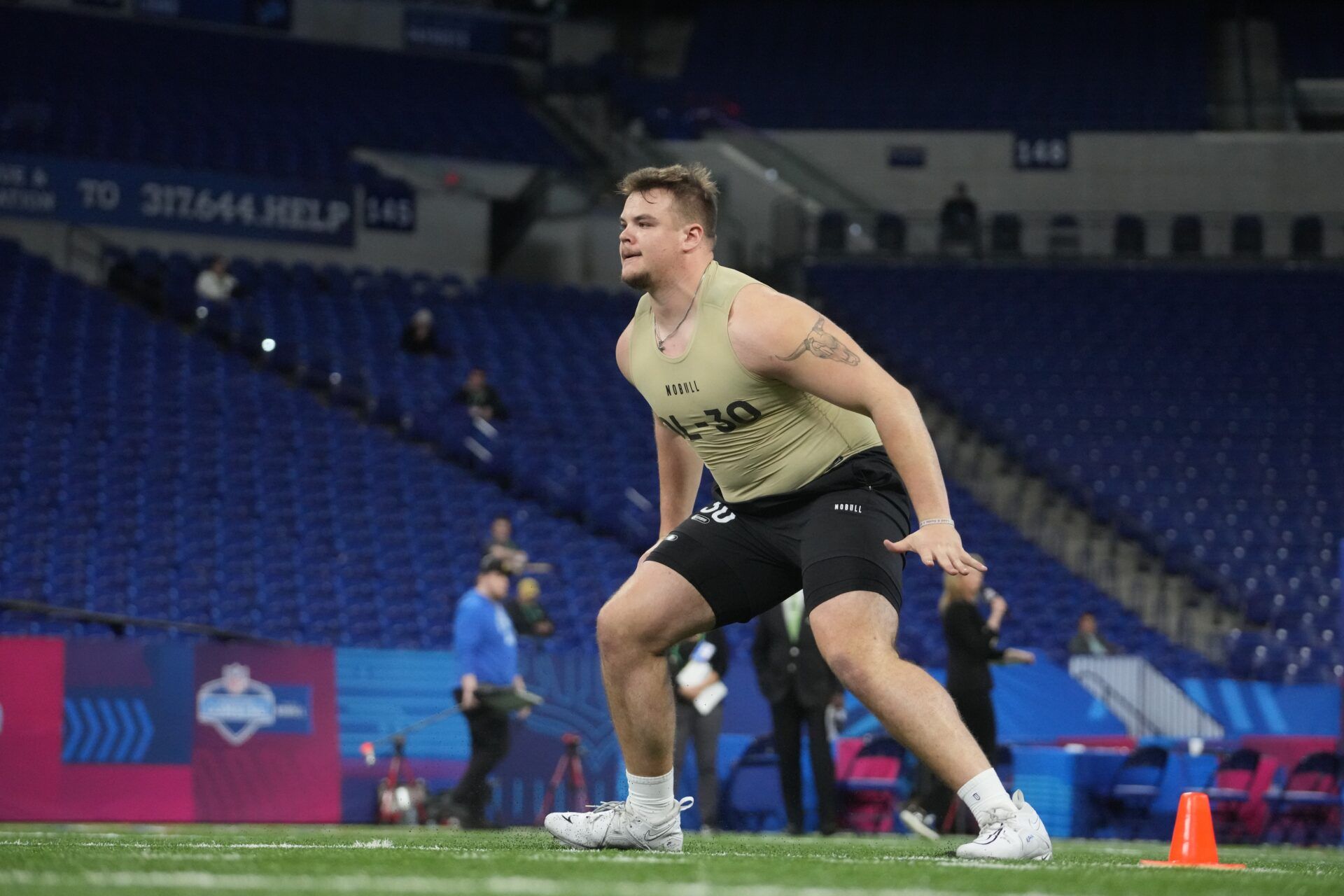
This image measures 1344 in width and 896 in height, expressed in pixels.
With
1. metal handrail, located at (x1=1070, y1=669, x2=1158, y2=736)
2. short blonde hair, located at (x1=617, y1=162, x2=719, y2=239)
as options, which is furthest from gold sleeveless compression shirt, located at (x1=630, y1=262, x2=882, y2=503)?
metal handrail, located at (x1=1070, y1=669, x2=1158, y2=736)

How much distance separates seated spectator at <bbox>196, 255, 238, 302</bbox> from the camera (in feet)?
69.7

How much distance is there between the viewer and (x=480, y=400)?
20000 mm

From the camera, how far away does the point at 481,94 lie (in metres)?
27.5

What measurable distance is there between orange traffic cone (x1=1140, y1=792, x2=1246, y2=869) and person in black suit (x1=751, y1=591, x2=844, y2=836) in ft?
13.7

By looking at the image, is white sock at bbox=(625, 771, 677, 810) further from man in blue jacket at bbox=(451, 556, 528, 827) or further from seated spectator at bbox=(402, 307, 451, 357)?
seated spectator at bbox=(402, 307, 451, 357)

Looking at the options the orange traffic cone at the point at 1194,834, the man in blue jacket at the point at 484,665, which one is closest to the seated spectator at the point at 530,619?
the man in blue jacket at the point at 484,665

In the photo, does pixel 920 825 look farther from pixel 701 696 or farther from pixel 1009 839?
pixel 1009 839

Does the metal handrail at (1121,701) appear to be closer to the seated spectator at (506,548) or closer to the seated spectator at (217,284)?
the seated spectator at (506,548)

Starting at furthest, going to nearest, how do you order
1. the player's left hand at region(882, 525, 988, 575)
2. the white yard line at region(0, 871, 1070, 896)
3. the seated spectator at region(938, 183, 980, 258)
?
the seated spectator at region(938, 183, 980, 258) → the player's left hand at region(882, 525, 988, 575) → the white yard line at region(0, 871, 1070, 896)

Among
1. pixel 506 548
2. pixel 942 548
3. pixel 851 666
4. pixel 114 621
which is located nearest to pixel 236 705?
pixel 114 621

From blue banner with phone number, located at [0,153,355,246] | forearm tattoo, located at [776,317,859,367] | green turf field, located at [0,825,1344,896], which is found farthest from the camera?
blue banner with phone number, located at [0,153,355,246]

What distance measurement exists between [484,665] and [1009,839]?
6.60m

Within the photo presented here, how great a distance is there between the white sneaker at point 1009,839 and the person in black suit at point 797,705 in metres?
5.31

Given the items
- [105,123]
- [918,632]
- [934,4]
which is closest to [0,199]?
[105,123]
